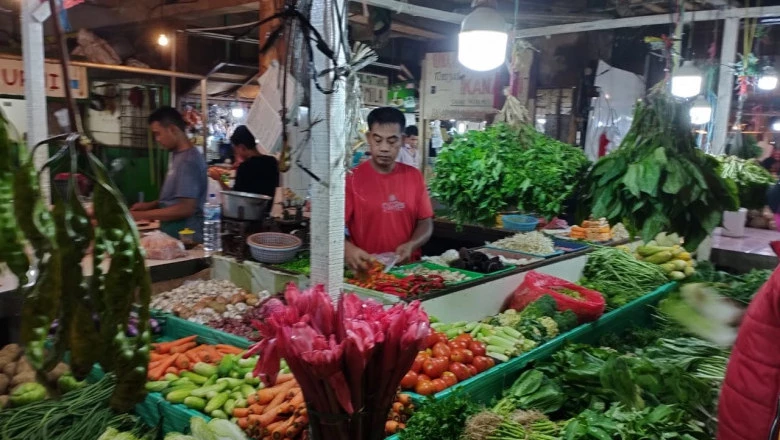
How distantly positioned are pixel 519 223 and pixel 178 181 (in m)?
3.71

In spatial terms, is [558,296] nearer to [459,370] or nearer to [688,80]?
[459,370]

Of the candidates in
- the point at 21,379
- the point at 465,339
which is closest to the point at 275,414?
the point at 465,339

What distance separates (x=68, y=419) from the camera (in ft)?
9.37

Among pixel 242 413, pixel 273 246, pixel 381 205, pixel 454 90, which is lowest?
pixel 242 413

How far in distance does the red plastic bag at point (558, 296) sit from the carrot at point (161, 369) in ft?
8.24

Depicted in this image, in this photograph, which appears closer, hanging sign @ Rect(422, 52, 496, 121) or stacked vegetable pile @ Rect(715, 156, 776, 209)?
stacked vegetable pile @ Rect(715, 156, 776, 209)

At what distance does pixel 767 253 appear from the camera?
21.9 feet

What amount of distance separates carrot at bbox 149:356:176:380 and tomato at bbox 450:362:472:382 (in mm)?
1522

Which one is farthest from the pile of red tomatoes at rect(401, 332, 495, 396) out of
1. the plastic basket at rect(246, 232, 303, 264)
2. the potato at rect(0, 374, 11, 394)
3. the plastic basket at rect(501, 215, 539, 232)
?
the plastic basket at rect(501, 215, 539, 232)

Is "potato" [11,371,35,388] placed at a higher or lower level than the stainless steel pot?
lower

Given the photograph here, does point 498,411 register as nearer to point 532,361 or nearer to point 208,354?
point 532,361

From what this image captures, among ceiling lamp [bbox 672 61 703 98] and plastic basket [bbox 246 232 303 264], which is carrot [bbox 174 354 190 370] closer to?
plastic basket [bbox 246 232 303 264]

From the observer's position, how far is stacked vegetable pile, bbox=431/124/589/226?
10.2ft

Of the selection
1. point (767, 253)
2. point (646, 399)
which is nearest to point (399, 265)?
point (646, 399)
